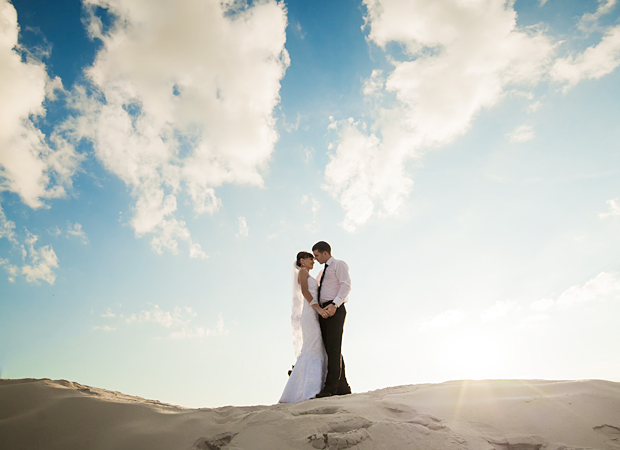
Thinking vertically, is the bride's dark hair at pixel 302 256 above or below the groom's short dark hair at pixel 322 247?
below

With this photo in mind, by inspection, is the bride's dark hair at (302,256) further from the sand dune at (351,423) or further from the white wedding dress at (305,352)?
the sand dune at (351,423)

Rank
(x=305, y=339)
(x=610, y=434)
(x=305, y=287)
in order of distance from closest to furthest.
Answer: (x=610, y=434) → (x=305, y=339) → (x=305, y=287)

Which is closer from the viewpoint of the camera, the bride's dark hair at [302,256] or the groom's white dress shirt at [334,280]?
the groom's white dress shirt at [334,280]

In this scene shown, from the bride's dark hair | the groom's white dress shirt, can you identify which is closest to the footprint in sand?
the groom's white dress shirt

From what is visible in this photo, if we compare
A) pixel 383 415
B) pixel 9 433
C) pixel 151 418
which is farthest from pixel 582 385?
pixel 9 433

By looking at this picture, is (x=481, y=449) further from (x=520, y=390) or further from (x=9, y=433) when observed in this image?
(x=9, y=433)

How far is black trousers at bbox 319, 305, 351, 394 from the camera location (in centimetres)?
539

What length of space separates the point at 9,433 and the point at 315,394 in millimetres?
3719

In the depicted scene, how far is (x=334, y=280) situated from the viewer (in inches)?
240

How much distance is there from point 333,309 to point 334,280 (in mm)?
580

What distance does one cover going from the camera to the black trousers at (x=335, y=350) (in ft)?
17.7

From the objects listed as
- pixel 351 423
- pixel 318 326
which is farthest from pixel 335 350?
pixel 351 423

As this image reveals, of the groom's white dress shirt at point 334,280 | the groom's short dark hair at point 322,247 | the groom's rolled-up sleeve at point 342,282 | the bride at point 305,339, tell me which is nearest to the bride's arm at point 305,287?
the bride at point 305,339

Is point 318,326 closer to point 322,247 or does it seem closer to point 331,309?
point 331,309
